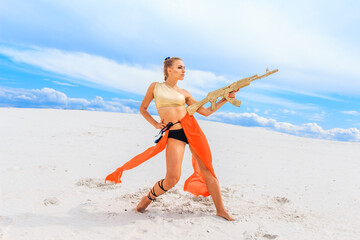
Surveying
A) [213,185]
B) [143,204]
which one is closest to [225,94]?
[213,185]

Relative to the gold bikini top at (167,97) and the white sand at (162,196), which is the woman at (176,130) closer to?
the gold bikini top at (167,97)

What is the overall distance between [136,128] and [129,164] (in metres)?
8.20

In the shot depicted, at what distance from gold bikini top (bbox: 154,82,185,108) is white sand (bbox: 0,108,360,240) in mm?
1722

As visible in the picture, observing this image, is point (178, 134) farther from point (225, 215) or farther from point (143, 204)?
point (225, 215)

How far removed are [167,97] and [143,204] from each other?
174cm

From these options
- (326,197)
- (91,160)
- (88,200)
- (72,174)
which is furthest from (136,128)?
(326,197)

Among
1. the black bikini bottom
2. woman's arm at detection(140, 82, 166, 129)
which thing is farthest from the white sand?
woman's arm at detection(140, 82, 166, 129)

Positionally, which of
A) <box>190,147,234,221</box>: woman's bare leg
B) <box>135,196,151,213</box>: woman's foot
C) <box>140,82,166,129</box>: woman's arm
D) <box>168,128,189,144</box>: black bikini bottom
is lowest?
<box>135,196,151,213</box>: woman's foot

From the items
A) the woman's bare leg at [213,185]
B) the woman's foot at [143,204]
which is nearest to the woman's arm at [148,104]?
the woman's bare leg at [213,185]

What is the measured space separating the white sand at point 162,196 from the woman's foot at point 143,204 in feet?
0.38

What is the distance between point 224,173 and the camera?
708 cm

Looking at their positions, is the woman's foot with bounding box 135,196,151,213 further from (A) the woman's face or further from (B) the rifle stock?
(A) the woman's face

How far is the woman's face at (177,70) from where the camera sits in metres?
4.14

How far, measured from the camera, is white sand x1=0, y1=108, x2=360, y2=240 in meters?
3.94
